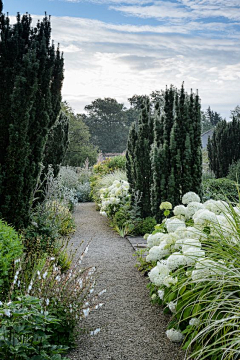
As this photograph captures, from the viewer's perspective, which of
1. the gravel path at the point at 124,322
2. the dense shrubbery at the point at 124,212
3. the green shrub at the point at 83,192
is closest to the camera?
the gravel path at the point at 124,322

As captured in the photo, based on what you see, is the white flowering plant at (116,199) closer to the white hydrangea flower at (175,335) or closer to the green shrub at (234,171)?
the green shrub at (234,171)

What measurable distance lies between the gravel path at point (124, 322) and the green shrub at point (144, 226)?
1515 mm

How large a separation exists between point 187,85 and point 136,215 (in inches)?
117

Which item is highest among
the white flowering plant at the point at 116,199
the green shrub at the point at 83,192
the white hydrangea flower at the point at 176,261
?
the white hydrangea flower at the point at 176,261

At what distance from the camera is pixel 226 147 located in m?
14.0

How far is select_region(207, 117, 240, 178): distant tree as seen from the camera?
1393 centimetres

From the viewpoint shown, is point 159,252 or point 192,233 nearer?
point 192,233

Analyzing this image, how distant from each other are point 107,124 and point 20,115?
3453cm

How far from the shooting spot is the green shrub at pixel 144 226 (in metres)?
7.18

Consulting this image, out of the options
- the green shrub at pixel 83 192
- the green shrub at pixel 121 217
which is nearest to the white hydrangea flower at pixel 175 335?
the green shrub at pixel 121 217

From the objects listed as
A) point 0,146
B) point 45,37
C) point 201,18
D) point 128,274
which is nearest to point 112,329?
point 128,274

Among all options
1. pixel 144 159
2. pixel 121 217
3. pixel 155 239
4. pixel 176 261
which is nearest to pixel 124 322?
pixel 176 261

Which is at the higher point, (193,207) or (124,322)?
(193,207)

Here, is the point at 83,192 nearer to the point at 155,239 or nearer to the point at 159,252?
the point at 155,239
